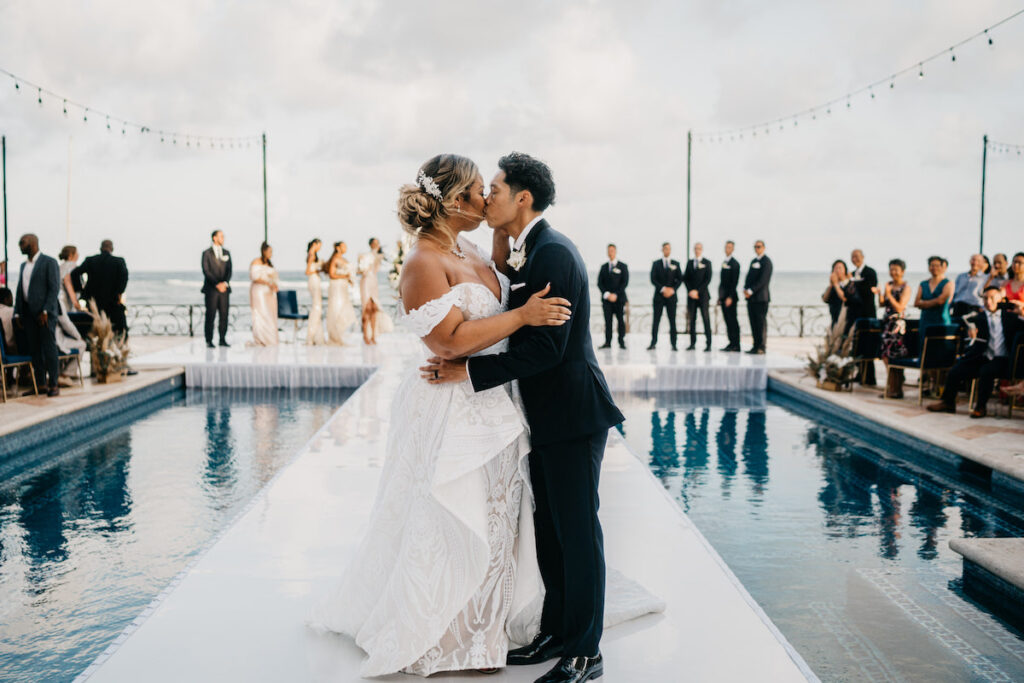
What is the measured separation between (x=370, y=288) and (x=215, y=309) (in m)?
2.33

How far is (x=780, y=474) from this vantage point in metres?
5.75

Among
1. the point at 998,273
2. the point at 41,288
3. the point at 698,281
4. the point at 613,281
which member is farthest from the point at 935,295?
the point at 41,288

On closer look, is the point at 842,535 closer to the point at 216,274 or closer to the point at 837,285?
the point at 837,285

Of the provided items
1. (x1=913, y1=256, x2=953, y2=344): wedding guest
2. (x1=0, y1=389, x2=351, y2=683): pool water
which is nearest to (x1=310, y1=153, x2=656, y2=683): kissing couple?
(x1=0, y1=389, x2=351, y2=683): pool water

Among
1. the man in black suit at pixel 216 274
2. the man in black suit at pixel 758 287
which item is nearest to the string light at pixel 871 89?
the man in black suit at pixel 758 287

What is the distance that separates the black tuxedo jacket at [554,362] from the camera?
2125mm

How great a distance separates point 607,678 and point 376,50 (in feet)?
50.5

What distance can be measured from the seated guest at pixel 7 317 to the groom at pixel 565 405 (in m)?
6.94

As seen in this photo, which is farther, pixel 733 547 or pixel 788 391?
pixel 788 391

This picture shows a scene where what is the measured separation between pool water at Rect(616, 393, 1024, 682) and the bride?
51.3 inches

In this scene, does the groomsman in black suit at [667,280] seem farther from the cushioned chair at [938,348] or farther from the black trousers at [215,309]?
the black trousers at [215,309]

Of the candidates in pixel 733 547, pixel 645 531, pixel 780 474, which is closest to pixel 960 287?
pixel 780 474

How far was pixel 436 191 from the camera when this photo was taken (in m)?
2.21

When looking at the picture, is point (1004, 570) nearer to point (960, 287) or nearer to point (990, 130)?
point (960, 287)
